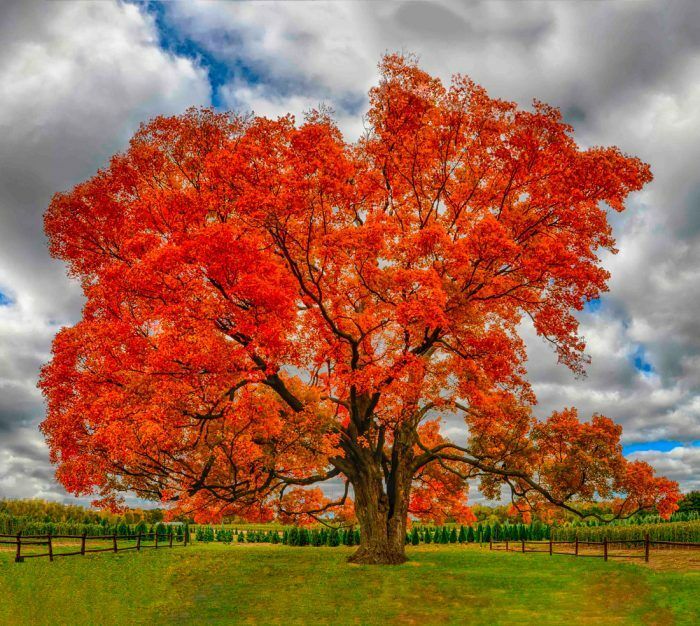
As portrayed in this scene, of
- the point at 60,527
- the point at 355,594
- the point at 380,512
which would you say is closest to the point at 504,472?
the point at 380,512

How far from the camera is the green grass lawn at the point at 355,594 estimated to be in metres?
15.7

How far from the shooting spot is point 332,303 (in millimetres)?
19969

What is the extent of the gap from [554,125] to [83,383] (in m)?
18.0

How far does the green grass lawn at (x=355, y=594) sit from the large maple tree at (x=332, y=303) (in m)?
2.44

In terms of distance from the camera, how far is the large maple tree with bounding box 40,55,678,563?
57.3 feet

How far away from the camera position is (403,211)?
73.1 feet

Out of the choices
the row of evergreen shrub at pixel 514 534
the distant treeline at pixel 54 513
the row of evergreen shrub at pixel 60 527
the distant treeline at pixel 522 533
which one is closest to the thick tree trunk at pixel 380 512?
the distant treeline at pixel 522 533

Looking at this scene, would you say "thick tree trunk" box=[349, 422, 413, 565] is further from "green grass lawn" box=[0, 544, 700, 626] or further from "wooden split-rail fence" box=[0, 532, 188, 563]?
"wooden split-rail fence" box=[0, 532, 188, 563]

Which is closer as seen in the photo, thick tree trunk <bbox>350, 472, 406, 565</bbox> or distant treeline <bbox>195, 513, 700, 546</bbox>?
thick tree trunk <bbox>350, 472, 406, 565</bbox>

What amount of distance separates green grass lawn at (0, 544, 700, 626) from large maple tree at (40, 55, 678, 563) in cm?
244

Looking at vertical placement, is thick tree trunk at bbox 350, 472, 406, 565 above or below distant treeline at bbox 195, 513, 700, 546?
above

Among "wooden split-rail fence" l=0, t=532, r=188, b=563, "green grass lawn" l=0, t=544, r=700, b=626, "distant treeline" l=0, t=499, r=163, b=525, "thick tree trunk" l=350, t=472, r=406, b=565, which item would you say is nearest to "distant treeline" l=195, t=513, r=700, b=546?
"wooden split-rail fence" l=0, t=532, r=188, b=563

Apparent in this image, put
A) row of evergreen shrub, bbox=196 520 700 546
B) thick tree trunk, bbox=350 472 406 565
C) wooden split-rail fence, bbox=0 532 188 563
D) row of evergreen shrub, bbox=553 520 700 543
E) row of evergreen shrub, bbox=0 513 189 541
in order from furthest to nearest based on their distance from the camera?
row of evergreen shrub, bbox=0 513 189 541 → row of evergreen shrub, bbox=196 520 700 546 → row of evergreen shrub, bbox=553 520 700 543 → wooden split-rail fence, bbox=0 532 188 563 → thick tree trunk, bbox=350 472 406 565

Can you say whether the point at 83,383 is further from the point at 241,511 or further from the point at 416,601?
the point at 416,601
